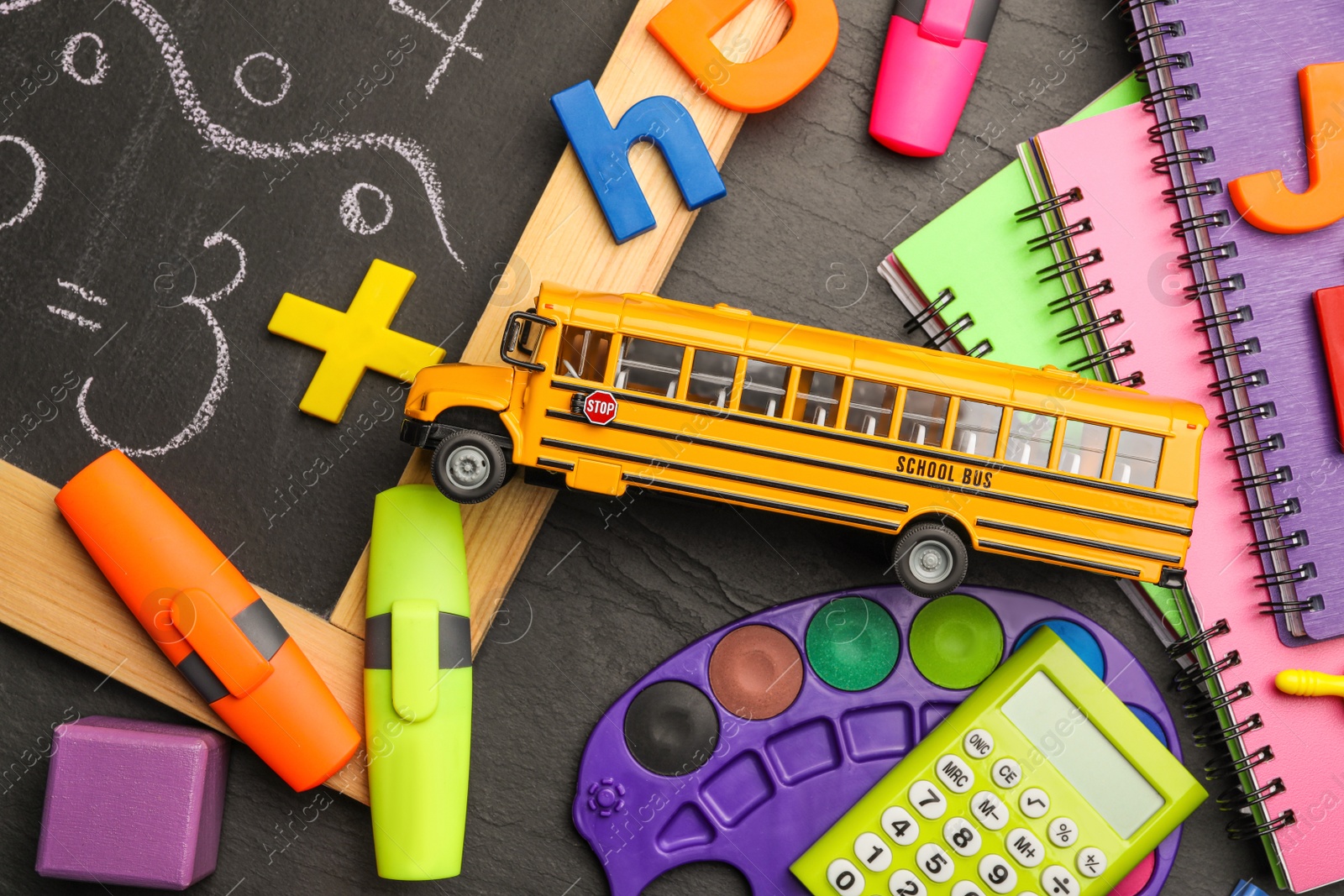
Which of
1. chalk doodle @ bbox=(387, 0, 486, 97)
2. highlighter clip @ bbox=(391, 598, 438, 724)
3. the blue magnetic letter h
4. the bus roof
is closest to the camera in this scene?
the bus roof

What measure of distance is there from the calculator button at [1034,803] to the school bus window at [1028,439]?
Answer: 673mm

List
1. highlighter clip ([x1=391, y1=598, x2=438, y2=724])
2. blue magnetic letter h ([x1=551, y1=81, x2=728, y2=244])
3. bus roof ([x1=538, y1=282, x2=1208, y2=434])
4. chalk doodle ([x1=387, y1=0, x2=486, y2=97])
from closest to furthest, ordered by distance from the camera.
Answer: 1. bus roof ([x1=538, y1=282, x2=1208, y2=434])
2. highlighter clip ([x1=391, y1=598, x2=438, y2=724])
3. blue magnetic letter h ([x1=551, y1=81, x2=728, y2=244])
4. chalk doodle ([x1=387, y1=0, x2=486, y2=97])

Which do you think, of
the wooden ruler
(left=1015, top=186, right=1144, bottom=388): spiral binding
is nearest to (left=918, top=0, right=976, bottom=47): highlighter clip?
the wooden ruler

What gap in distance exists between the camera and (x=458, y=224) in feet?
6.53

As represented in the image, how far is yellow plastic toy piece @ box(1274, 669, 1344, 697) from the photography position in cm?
190

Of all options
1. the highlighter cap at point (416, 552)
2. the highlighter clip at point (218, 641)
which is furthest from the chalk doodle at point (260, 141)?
the highlighter clip at point (218, 641)

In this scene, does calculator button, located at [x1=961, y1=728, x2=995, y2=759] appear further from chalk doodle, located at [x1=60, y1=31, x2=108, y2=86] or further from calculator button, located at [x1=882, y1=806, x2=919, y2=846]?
chalk doodle, located at [x1=60, y1=31, x2=108, y2=86]

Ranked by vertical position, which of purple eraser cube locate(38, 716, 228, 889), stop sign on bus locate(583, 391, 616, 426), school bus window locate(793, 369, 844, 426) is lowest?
purple eraser cube locate(38, 716, 228, 889)

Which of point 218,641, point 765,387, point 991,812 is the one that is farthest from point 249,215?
point 991,812

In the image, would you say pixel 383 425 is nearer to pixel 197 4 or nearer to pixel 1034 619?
pixel 197 4

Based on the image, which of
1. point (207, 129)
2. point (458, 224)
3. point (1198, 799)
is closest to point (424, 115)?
point (458, 224)

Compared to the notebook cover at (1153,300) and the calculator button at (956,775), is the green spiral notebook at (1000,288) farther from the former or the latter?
the calculator button at (956,775)

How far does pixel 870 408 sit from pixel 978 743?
2.41ft

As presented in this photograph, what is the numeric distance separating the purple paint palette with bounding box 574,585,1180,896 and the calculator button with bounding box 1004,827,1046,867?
26 centimetres
